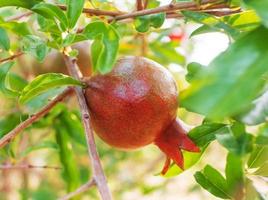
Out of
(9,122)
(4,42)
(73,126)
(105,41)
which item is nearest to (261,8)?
(105,41)

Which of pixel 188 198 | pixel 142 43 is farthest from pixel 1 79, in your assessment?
pixel 188 198

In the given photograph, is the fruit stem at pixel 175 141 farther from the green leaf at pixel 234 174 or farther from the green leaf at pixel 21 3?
the green leaf at pixel 21 3

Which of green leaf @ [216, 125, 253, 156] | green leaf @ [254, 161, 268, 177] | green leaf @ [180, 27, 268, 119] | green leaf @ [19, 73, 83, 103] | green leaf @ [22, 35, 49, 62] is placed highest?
green leaf @ [180, 27, 268, 119]

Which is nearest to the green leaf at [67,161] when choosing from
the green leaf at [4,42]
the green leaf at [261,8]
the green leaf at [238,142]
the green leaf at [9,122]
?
the green leaf at [9,122]

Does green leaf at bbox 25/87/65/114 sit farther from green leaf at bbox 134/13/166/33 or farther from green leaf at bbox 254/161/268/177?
green leaf at bbox 254/161/268/177

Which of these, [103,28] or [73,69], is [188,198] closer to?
[73,69]

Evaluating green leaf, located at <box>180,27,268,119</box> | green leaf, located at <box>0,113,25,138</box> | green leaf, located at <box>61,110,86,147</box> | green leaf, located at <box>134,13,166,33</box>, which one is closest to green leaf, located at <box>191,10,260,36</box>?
green leaf, located at <box>134,13,166,33</box>

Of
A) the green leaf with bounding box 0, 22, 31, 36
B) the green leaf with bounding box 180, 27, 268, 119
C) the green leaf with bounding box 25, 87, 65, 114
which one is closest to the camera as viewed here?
the green leaf with bounding box 180, 27, 268, 119
